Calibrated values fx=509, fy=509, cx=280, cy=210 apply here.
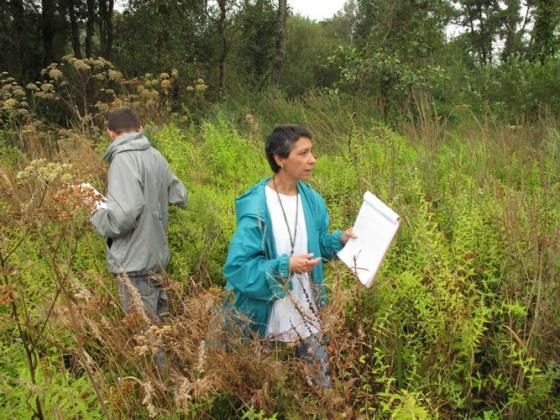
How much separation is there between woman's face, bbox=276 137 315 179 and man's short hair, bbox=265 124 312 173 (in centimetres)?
2

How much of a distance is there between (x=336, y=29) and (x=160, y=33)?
2124cm

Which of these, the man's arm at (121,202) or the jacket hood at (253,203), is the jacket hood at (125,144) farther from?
the jacket hood at (253,203)

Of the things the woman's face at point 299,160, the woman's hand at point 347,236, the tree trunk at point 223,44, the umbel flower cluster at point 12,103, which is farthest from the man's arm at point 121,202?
the tree trunk at point 223,44

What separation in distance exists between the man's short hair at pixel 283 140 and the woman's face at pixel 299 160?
22 mm

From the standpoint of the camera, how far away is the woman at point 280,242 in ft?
8.28

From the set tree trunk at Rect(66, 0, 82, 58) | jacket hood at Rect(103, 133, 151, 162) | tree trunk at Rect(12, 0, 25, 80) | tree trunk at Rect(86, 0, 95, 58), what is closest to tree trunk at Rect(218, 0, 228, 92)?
tree trunk at Rect(86, 0, 95, 58)

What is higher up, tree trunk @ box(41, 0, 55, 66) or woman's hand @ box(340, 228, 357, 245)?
tree trunk @ box(41, 0, 55, 66)

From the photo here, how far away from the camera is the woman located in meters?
2.52

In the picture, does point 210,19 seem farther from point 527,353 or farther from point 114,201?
point 527,353

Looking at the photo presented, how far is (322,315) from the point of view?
2125mm

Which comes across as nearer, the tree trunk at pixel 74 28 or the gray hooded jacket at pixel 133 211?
the gray hooded jacket at pixel 133 211

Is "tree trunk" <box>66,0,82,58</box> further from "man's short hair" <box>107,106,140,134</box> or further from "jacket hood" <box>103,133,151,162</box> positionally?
"jacket hood" <box>103,133,151,162</box>

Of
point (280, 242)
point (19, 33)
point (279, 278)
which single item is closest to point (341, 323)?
point (279, 278)

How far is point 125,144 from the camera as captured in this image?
3.53m
